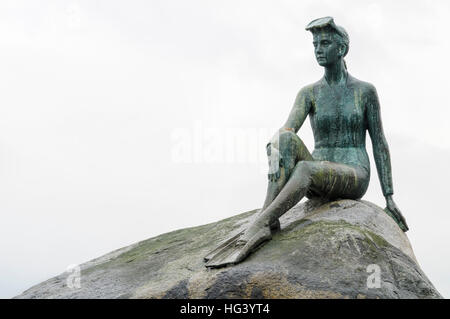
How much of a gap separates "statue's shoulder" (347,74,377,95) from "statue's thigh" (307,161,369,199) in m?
1.19

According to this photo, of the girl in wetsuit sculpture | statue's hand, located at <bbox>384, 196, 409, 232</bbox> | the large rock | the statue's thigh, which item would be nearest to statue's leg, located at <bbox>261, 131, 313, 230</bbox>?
the girl in wetsuit sculpture

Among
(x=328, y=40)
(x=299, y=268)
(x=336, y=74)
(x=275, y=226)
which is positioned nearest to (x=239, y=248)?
(x=275, y=226)

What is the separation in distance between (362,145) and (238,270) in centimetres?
330

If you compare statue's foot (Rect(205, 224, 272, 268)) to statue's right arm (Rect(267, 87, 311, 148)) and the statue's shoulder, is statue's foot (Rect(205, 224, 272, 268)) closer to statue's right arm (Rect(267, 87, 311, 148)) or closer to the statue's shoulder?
statue's right arm (Rect(267, 87, 311, 148))

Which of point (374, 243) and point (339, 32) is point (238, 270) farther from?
point (339, 32)

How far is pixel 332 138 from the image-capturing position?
12.1m

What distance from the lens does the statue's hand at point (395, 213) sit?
11914 mm

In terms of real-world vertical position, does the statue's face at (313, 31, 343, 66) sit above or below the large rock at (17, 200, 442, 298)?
above

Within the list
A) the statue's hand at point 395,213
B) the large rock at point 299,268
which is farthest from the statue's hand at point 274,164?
the statue's hand at point 395,213

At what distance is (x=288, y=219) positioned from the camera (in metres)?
11.6

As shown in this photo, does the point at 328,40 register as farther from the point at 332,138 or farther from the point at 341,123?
the point at 332,138

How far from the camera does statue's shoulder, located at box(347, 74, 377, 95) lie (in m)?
12.1

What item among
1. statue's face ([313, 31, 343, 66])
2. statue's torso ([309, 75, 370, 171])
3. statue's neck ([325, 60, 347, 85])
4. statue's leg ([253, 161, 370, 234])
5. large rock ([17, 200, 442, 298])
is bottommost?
large rock ([17, 200, 442, 298])
